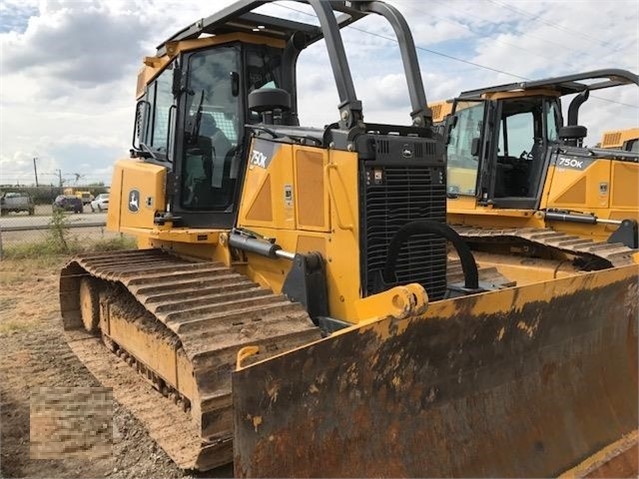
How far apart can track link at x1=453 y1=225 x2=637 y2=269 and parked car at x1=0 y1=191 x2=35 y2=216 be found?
2329 cm

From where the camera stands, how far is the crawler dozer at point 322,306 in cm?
293

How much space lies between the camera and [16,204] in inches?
1062

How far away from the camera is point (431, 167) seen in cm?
419

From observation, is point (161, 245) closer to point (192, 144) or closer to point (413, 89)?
point (192, 144)

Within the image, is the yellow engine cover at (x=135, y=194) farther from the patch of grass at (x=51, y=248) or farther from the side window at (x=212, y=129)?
the patch of grass at (x=51, y=248)

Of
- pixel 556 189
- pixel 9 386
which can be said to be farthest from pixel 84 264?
pixel 556 189

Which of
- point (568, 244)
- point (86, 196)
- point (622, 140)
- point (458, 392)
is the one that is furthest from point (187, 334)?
point (86, 196)

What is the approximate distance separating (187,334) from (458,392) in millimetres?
1603

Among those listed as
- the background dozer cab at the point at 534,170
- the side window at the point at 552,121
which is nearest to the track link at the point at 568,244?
the background dozer cab at the point at 534,170

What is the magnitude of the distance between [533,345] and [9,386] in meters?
4.42

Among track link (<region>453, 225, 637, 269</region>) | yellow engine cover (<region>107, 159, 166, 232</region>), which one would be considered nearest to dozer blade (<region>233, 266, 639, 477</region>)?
track link (<region>453, 225, 637, 269</region>)

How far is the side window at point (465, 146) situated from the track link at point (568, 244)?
3.62ft

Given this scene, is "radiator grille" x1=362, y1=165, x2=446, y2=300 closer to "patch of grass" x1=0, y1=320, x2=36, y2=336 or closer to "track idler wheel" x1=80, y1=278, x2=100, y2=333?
"track idler wheel" x1=80, y1=278, x2=100, y2=333

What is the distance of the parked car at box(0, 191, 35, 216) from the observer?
84.9 ft
